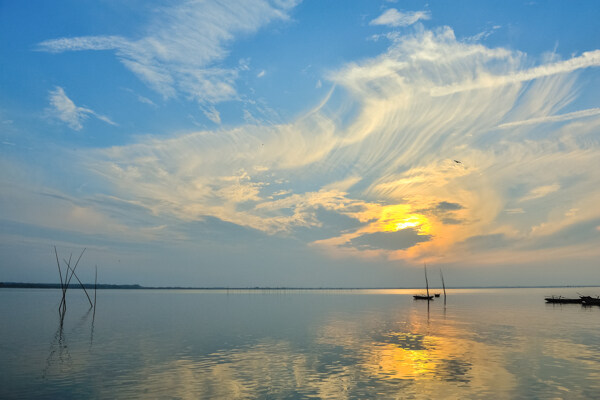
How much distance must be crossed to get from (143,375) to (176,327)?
115 feet

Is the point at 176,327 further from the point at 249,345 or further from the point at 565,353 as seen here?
the point at 565,353

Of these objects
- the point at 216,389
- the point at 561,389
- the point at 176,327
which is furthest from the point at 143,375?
the point at 176,327

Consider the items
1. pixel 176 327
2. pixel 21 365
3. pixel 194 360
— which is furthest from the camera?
pixel 176 327

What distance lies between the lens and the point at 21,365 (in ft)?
105

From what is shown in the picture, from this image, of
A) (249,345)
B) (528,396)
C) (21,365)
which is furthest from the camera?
(249,345)

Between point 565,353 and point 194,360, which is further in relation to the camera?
point 565,353

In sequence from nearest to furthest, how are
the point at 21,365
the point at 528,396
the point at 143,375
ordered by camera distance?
the point at 528,396
the point at 143,375
the point at 21,365

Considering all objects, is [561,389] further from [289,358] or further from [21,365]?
[21,365]

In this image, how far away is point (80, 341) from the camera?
45906mm

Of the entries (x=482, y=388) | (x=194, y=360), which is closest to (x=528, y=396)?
(x=482, y=388)

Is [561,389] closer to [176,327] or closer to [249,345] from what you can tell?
[249,345]

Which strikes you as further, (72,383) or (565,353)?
(565,353)

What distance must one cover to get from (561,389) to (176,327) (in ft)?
171

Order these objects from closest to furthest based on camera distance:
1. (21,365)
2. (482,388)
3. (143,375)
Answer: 1. (482,388)
2. (143,375)
3. (21,365)
